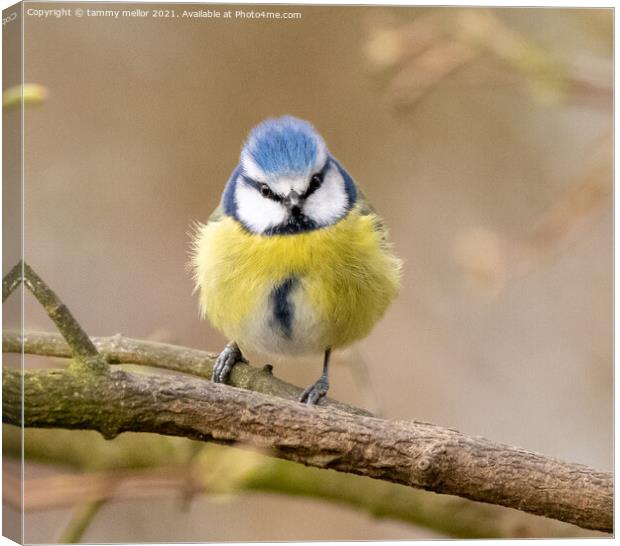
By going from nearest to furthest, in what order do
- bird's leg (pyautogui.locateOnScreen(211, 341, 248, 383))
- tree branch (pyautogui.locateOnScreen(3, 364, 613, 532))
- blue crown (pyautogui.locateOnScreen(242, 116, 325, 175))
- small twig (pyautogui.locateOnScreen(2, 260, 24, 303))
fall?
tree branch (pyautogui.locateOnScreen(3, 364, 613, 532)), small twig (pyautogui.locateOnScreen(2, 260, 24, 303)), blue crown (pyautogui.locateOnScreen(242, 116, 325, 175)), bird's leg (pyautogui.locateOnScreen(211, 341, 248, 383))

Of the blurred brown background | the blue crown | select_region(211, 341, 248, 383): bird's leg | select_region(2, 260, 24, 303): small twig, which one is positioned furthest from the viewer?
select_region(211, 341, 248, 383): bird's leg

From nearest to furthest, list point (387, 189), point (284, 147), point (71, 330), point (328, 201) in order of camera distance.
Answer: point (71, 330) < point (284, 147) < point (328, 201) < point (387, 189)

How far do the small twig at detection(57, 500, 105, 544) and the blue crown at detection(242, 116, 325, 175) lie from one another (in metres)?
0.72

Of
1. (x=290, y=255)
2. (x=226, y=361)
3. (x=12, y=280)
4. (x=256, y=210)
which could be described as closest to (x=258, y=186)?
(x=256, y=210)

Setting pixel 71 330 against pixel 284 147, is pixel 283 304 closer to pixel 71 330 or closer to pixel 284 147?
pixel 284 147

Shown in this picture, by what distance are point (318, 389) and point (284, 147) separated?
53 cm

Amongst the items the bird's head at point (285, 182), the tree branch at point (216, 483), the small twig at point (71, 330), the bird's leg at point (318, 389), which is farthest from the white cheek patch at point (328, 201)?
the small twig at point (71, 330)

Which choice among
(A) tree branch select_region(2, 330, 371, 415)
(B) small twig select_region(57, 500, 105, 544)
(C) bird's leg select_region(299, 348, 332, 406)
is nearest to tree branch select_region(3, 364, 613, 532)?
(A) tree branch select_region(2, 330, 371, 415)

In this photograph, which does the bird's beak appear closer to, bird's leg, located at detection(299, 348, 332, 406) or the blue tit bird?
the blue tit bird

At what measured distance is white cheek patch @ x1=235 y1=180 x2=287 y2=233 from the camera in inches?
85.5

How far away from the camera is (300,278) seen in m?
2.16

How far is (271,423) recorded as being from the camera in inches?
68.5

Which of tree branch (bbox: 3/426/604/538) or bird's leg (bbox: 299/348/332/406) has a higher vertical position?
bird's leg (bbox: 299/348/332/406)

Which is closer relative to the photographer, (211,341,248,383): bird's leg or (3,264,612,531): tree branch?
(3,264,612,531): tree branch
